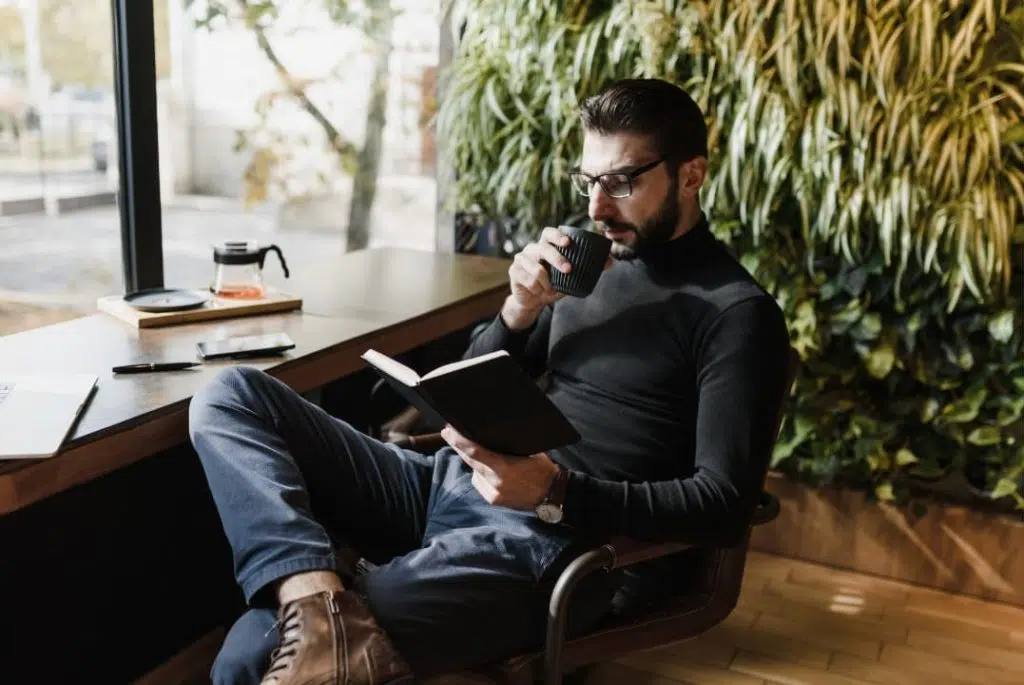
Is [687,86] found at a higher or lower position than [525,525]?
higher

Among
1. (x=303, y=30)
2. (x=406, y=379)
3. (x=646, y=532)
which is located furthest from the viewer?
(x=303, y=30)

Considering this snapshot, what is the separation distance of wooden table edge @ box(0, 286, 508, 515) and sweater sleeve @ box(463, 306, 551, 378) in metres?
0.22

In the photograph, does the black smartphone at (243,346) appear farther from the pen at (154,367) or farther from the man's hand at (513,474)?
the man's hand at (513,474)

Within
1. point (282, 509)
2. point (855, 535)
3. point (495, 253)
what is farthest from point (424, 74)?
point (282, 509)

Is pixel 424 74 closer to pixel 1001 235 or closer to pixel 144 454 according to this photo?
pixel 1001 235

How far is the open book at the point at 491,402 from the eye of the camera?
1.34 m

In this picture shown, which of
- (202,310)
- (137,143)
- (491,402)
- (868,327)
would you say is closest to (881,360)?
(868,327)

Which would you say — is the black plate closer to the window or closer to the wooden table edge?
the window

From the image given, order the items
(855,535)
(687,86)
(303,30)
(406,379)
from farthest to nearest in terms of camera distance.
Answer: (303,30) → (855,535) → (687,86) → (406,379)

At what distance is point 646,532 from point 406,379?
0.43 meters

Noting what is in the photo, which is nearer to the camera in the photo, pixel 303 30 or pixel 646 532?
pixel 646 532

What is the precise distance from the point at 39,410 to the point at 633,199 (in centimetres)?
99

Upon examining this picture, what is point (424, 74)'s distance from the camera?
127 inches

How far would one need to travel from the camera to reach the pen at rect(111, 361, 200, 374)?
1.69m
